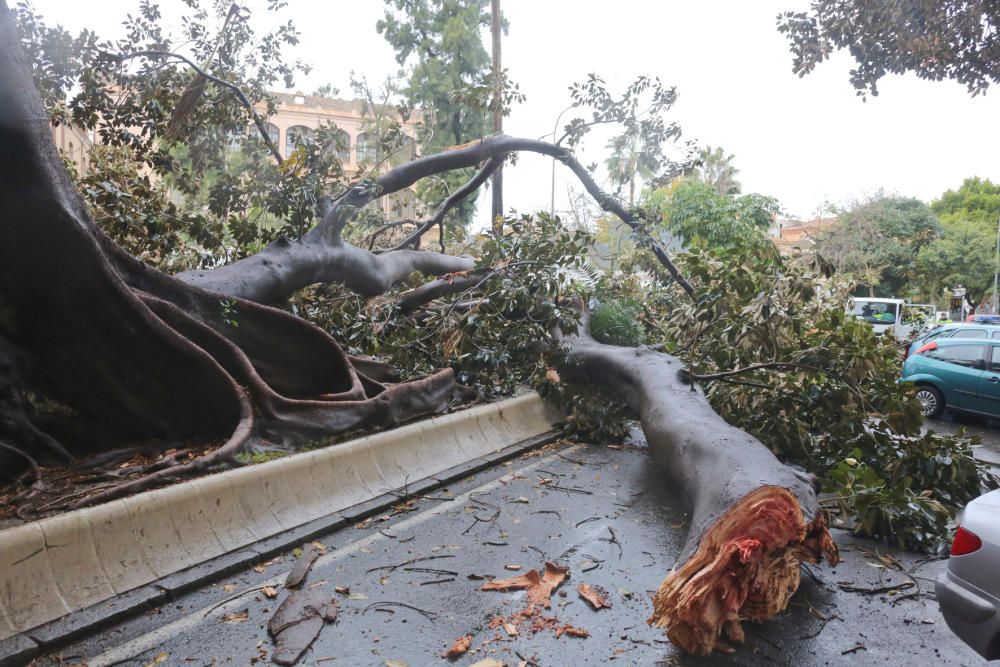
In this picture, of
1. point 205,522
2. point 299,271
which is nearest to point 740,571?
point 205,522

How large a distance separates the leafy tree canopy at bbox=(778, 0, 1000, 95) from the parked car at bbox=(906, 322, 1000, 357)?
514 centimetres

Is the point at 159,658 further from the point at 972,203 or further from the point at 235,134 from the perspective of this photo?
the point at 972,203

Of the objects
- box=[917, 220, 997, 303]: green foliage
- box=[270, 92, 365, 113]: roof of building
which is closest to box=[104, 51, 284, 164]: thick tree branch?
box=[270, 92, 365, 113]: roof of building

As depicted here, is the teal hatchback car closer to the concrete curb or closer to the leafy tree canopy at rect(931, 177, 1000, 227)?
the concrete curb

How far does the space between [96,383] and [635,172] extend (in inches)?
375

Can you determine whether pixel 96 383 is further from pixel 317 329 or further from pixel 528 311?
pixel 528 311

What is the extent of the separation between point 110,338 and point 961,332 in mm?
13488

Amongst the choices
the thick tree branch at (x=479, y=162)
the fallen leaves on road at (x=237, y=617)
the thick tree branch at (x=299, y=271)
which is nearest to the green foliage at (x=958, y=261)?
the thick tree branch at (x=479, y=162)

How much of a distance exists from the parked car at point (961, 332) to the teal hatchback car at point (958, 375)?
574 millimetres

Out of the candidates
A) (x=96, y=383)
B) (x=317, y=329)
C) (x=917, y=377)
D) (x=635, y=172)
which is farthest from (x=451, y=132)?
(x=96, y=383)

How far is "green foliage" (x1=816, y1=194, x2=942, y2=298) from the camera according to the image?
129 ft

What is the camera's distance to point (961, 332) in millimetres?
12727

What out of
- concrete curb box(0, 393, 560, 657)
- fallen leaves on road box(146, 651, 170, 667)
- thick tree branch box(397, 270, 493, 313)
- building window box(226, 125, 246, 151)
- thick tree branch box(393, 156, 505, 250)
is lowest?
fallen leaves on road box(146, 651, 170, 667)

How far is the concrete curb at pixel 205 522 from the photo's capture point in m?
3.53
